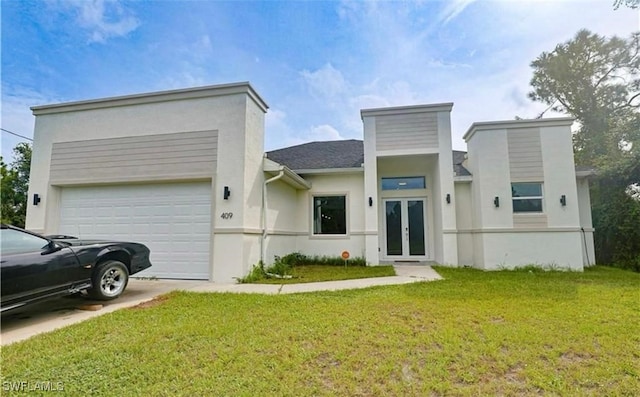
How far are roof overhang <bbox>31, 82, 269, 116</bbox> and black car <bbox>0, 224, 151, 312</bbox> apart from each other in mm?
4126

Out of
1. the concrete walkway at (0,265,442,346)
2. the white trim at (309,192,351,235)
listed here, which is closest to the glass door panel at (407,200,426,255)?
the white trim at (309,192,351,235)

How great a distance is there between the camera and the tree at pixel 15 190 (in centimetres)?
1461

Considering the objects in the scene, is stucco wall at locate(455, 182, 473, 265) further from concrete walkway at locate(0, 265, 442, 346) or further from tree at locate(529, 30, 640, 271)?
tree at locate(529, 30, 640, 271)

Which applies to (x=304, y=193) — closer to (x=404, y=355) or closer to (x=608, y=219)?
(x=404, y=355)

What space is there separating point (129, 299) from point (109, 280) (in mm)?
492

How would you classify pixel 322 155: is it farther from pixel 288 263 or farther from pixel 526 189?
pixel 526 189

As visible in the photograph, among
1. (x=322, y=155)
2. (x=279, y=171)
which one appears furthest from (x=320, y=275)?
(x=322, y=155)

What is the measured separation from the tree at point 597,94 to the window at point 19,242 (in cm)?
1523

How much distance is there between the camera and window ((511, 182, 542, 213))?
9438 mm

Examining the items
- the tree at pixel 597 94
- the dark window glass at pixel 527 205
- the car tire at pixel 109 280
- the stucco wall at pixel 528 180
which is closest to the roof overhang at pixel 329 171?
the stucco wall at pixel 528 180

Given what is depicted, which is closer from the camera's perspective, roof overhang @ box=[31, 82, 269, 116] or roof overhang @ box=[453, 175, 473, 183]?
roof overhang @ box=[31, 82, 269, 116]

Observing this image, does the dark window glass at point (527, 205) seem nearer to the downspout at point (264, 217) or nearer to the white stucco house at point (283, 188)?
the white stucco house at point (283, 188)

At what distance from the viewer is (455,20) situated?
8789 millimetres

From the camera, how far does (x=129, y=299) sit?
5.52 meters
